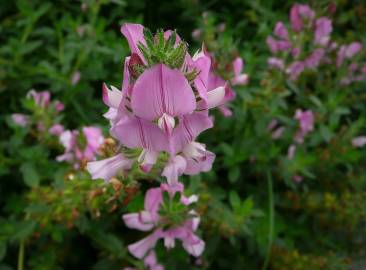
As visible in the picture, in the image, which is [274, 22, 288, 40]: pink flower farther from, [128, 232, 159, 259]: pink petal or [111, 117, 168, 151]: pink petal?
[111, 117, 168, 151]: pink petal

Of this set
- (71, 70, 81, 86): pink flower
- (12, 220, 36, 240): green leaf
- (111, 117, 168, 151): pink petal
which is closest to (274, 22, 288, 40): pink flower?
(71, 70, 81, 86): pink flower

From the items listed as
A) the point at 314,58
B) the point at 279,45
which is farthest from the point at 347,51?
the point at 279,45

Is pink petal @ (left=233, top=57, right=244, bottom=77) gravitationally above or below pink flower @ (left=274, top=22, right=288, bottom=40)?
below

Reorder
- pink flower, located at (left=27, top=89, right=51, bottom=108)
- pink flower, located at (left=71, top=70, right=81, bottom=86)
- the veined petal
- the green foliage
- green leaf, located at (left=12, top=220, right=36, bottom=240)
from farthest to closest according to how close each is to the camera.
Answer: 1. pink flower, located at (left=71, top=70, right=81, bottom=86)
2. pink flower, located at (left=27, top=89, right=51, bottom=108)
3. the green foliage
4. green leaf, located at (left=12, top=220, right=36, bottom=240)
5. the veined petal

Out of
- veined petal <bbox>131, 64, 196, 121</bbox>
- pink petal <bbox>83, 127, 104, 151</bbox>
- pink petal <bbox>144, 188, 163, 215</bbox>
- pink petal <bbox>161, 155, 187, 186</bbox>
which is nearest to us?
veined petal <bbox>131, 64, 196, 121</bbox>

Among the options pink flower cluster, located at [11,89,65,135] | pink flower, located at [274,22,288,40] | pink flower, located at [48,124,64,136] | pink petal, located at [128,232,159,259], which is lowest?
pink petal, located at [128,232,159,259]

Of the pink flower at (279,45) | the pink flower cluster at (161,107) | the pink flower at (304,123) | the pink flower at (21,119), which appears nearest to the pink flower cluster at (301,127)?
the pink flower at (304,123)

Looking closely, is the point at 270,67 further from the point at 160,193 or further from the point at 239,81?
the point at 160,193

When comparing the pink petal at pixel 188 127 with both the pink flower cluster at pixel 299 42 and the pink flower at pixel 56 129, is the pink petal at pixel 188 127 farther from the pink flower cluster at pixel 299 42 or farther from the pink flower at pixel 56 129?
the pink flower cluster at pixel 299 42
